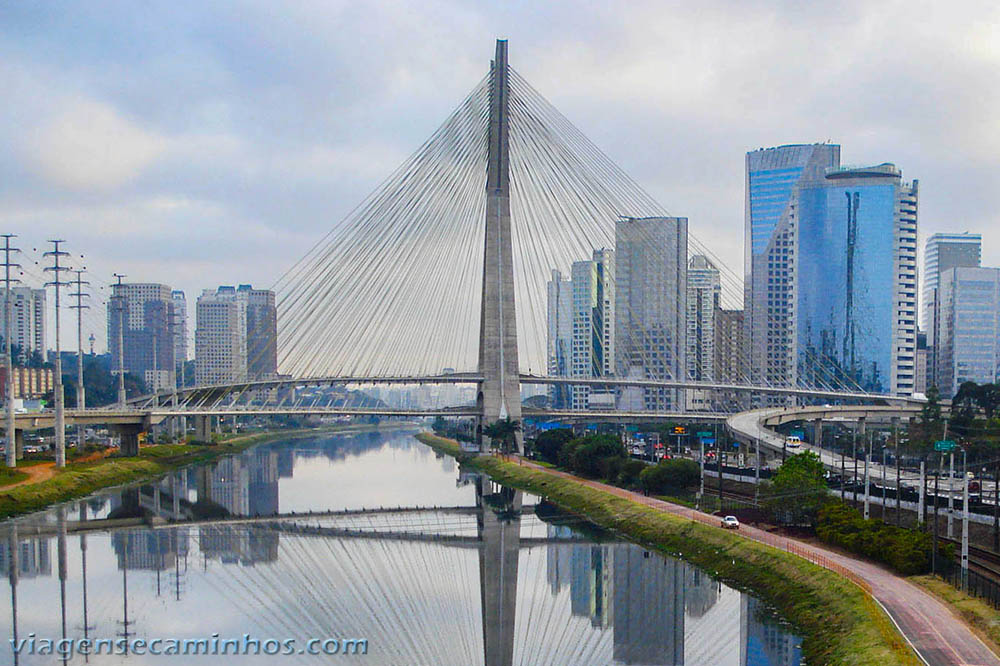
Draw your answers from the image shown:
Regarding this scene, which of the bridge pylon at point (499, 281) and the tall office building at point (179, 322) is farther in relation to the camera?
the tall office building at point (179, 322)

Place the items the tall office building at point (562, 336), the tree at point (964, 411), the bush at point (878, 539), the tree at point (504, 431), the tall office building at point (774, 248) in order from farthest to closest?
the tall office building at point (562, 336) < the tall office building at point (774, 248) < the tree at point (504, 431) < the tree at point (964, 411) < the bush at point (878, 539)

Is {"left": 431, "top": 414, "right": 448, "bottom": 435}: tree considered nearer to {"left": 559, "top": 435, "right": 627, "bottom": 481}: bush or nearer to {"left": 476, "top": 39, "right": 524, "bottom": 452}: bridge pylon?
{"left": 476, "top": 39, "right": 524, "bottom": 452}: bridge pylon

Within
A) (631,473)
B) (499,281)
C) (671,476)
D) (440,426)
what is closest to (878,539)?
(671,476)

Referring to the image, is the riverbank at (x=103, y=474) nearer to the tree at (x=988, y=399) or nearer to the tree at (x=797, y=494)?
the tree at (x=797, y=494)

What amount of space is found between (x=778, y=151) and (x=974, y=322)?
1032 inches

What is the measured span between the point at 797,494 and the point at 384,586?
13.7 metres

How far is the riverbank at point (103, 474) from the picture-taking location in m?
40.0

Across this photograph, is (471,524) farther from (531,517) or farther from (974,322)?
(974,322)

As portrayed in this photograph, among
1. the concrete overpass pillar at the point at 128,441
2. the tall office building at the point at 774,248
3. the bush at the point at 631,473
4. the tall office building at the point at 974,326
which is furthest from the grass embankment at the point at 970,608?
the tall office building at the point at 974,326

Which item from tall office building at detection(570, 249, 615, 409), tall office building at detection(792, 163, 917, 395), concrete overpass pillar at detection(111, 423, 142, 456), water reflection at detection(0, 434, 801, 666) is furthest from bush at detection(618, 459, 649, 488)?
tall office building at detection(570, 249, 615, 409)

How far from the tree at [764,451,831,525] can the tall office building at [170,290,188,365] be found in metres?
116

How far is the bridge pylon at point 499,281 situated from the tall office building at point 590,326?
46673mm

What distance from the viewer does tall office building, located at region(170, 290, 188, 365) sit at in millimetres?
145500

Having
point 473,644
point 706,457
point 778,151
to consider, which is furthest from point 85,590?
point 778,151
